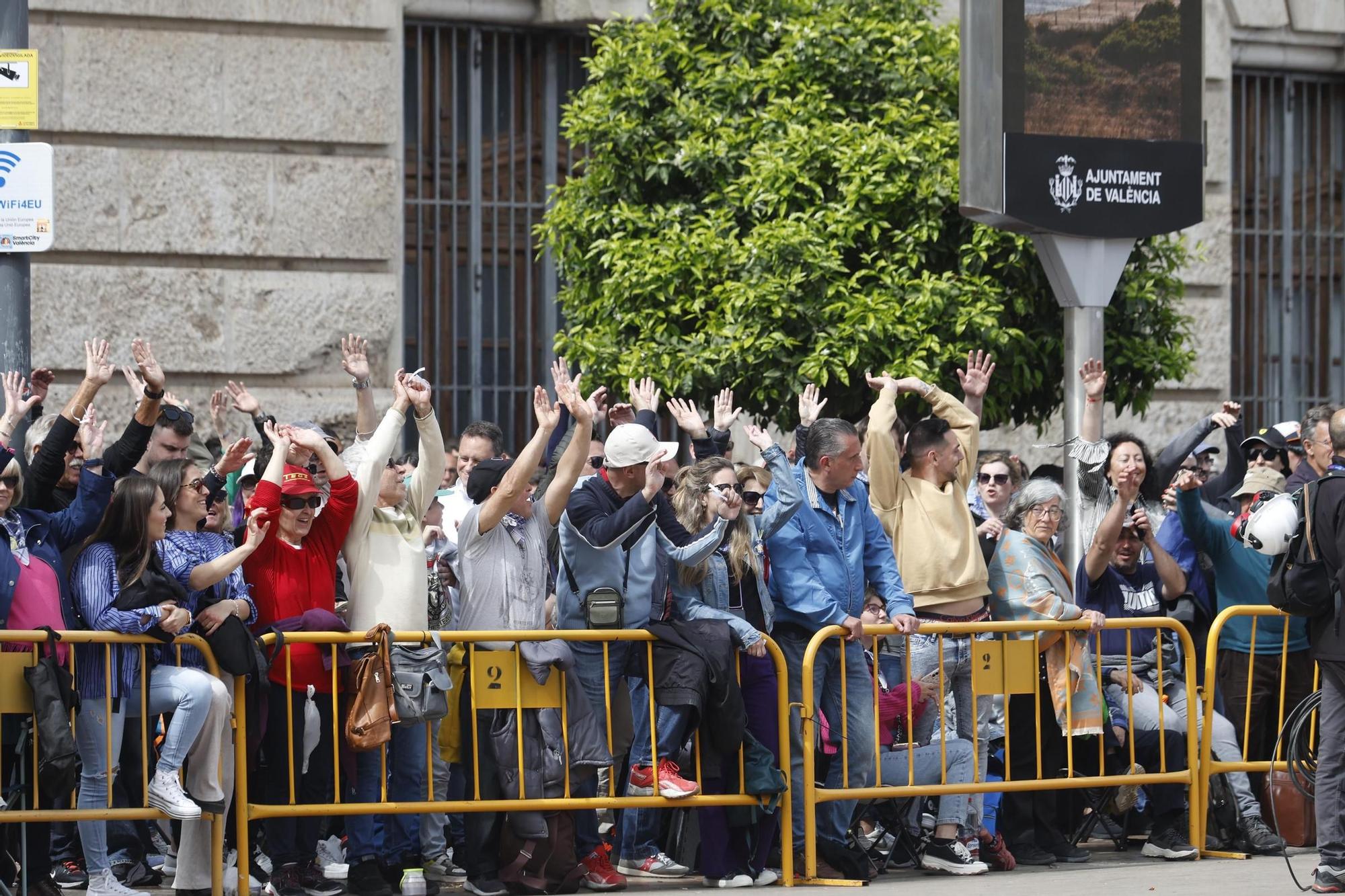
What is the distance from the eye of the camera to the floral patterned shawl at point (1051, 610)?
9.52 metres

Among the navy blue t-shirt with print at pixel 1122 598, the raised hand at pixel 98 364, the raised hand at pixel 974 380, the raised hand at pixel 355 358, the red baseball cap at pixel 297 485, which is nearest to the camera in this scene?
the red baseball cap at pixel 297 485

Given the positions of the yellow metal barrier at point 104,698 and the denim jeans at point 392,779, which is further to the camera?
the denim jeans at point 392,779

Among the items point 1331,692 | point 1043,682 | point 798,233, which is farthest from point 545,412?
point 1331,692

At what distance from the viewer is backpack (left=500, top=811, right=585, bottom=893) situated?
A: 8688 mm

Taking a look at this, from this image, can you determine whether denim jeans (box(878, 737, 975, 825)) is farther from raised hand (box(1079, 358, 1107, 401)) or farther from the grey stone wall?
the grey stone wall

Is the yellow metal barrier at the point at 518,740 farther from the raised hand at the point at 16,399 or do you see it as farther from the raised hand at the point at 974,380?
the raised hand at the point at 974,380

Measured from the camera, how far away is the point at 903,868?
31.2 feet

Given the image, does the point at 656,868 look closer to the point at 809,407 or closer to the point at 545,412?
the point at 545,412

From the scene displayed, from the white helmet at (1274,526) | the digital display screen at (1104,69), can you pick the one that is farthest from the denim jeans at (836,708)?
the digital display screen at (1104,69)

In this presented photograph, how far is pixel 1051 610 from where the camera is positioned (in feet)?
31.6

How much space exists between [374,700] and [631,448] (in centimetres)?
157

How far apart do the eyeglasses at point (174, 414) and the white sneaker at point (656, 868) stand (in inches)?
115

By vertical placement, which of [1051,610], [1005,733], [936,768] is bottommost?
[936,768]

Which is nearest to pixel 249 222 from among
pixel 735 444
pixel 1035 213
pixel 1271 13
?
pixel 735 444
